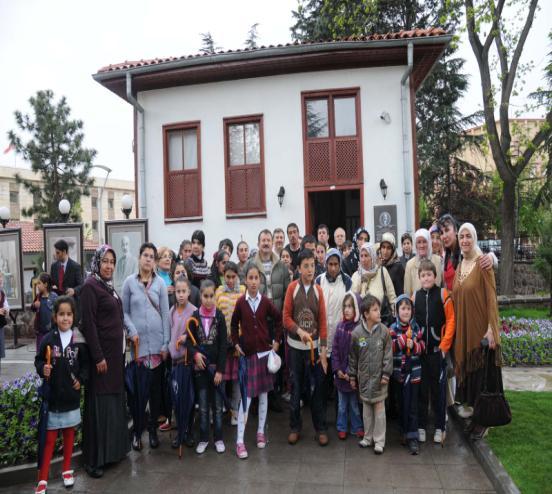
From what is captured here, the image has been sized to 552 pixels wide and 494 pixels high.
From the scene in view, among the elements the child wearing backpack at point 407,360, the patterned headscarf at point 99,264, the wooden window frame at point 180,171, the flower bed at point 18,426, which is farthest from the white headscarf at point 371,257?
the wooden window frame at point 180,171

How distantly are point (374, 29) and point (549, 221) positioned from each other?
12509 mm

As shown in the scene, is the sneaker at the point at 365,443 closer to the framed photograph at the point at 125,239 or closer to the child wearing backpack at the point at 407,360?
the child wearing backpack at the point at 407,360

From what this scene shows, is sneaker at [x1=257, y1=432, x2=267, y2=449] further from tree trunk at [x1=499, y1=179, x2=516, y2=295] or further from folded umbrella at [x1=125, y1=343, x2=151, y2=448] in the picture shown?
tree trunk at [x1=499, y1=179, x2=516, y2=295]

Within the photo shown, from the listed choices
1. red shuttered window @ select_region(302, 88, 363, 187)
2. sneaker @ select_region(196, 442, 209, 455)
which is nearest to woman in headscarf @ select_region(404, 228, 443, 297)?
sneaker @ select_region(196, 442, 209, 455)

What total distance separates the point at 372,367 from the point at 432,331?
30.8 inches

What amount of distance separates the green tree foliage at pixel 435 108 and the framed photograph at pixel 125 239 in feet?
47.7

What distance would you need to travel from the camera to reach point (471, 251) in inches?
207

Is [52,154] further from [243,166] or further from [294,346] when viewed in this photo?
[294,346]

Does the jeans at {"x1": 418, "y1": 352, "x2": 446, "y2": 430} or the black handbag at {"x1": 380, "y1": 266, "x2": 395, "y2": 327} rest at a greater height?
the black handbag at {"x1": 380, "y1": 266, "x2": 395, "y2": 327}

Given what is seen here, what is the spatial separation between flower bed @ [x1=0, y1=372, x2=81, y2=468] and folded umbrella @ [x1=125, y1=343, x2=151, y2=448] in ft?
2.08

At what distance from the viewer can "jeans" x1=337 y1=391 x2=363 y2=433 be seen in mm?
5504

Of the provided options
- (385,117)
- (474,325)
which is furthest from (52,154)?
(474,325)

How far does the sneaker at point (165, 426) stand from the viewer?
594 cm

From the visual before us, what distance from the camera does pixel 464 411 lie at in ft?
19.9
